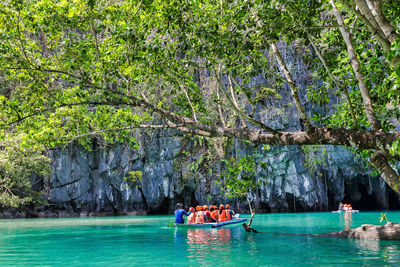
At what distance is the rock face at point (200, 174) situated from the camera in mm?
27922

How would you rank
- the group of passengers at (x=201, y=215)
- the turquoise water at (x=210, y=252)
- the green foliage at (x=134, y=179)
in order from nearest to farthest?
the turquoise water at (x=210, y=252) < the group of passengers at (x=201, y=215) < the green foliage at (x=134, y=179)

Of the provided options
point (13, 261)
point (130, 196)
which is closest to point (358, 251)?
point (13, 261)

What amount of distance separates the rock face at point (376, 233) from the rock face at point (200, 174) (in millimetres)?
16354

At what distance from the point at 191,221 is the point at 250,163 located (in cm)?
721

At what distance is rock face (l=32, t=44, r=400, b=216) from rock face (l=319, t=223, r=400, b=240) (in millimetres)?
16354

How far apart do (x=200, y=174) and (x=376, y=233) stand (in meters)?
19.8

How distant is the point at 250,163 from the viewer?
366 inches

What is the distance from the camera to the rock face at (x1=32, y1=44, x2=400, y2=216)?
27.9 metres

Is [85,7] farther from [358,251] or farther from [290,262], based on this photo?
[358,251]

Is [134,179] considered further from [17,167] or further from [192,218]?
[192,218]

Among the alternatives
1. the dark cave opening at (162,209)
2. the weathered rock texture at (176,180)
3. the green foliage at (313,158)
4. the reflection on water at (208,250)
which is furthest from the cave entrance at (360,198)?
the reflection on water at (208,250)

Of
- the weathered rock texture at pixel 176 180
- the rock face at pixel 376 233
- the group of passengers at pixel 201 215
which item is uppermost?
the weathered rock texture at pixel 176 180

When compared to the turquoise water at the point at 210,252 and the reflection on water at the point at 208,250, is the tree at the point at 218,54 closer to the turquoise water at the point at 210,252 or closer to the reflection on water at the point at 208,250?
the turquoise water at the point at 210,252

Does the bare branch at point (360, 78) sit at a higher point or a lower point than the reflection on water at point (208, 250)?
higher
